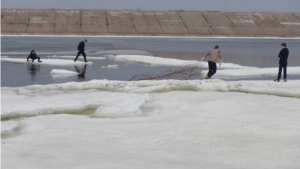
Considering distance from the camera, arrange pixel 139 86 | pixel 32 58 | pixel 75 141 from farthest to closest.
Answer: pixel 32 58, pixel 139 86, pixel 75 141

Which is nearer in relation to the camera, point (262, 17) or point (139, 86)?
point (139, 86)

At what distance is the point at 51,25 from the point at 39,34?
17.3ft

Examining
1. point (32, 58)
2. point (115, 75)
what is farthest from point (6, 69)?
point (115, 75)

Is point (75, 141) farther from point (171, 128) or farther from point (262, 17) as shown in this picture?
point (262, 17)

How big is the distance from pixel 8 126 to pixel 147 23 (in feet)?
237

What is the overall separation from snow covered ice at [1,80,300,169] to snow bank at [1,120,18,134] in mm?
19

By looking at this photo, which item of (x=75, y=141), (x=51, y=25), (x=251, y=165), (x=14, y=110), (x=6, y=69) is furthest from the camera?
(x=51, y=25)

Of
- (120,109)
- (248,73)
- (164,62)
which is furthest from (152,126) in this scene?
(164,62)

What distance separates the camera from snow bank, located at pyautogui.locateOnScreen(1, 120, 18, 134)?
29.2 ft

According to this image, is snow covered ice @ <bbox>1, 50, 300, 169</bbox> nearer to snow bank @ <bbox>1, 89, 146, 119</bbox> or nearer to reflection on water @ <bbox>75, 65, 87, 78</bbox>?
snow bank @ <bbox>1, 89, 146, 119</bbox>

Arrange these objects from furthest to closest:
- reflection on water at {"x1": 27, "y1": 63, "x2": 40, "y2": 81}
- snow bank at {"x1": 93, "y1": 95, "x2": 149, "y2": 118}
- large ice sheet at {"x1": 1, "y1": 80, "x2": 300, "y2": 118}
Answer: reflection on water at {"x1": 27, "y1": 63, "x2": 40, "y2": 81}, large ice sheet at {"x1": 1, "y1": 80, "x2": 300, "y2": 118}, snow bank at {"x1": 93, "y1": 95, "x2": 149, "y2": 118}

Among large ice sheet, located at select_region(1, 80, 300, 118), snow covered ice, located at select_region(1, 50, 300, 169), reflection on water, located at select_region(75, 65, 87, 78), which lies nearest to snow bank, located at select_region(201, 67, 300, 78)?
large ice sheet, located at select_region(1, 80, 300, 118)

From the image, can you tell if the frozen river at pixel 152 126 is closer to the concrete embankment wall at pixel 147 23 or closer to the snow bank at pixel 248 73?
the snow bank at pixel 248 73

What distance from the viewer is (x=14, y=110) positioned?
34.6 ft
